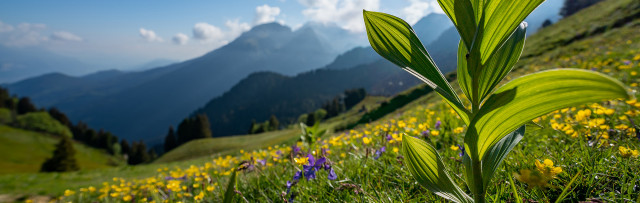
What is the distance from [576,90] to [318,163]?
1.73 metres

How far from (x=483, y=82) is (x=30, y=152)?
11570 centimetres

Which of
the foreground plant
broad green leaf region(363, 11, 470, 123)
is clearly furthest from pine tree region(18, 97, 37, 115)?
the foreground plant

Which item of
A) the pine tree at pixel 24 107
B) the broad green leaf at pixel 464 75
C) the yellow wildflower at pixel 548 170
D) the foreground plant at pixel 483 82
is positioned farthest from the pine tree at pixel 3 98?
the yellow wildflower at pixel 548 170

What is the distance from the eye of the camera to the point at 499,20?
110 centimetres

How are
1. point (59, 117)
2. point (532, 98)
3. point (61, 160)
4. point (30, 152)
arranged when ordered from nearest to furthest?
point (532, 98) < point (61, 160) < point (30, 152) < point (59, 117)

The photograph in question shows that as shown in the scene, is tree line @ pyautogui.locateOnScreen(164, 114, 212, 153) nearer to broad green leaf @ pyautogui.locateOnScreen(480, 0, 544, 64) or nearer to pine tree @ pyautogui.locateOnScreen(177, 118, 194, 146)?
pine tree @ pyautogui.locateOnScreen(177, 118, 194, 146)

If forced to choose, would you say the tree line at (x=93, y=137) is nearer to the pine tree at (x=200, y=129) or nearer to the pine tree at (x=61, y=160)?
the pine tree at (x=200, y=129)

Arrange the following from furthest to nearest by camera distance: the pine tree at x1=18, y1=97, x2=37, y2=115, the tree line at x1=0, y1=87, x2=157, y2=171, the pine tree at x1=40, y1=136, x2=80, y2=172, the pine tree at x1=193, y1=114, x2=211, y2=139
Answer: the pine tree at x1=18, y1=97, x2=37, y2=115 < the tree line at x1=0, y1=87, x2=157, y2=171 < the pine tree at x1=193, y1=114, x2=211, y2=139 < the pine tree at x1=40, y1=136, x2=80, y2=172

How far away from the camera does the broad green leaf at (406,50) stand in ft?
4.01

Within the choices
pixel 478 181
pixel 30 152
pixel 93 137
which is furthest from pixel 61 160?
pixel 478 181

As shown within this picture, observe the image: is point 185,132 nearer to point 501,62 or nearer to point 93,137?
point 93,137

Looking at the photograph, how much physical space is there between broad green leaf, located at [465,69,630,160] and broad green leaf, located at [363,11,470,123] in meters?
0.12

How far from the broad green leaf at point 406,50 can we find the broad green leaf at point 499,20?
195 millimetres

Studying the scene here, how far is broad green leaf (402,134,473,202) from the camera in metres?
1.31
